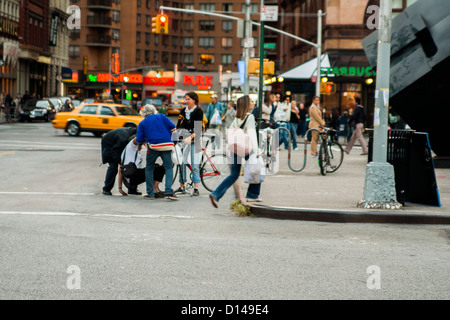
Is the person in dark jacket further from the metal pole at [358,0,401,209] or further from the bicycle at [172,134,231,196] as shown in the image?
the metal pole at [358,0,401,209]

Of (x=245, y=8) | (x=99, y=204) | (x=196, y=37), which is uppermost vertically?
(x=196, y=37)

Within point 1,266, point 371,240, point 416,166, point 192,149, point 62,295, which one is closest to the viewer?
point 62,295

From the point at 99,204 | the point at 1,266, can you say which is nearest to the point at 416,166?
the point at 99,204

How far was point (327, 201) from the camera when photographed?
1180cm

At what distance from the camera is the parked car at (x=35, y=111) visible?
49.2 m

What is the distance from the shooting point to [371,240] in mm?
8836

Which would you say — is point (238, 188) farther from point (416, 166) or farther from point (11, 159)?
point (11, 159)

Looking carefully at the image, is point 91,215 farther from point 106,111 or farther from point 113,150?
point 106,111

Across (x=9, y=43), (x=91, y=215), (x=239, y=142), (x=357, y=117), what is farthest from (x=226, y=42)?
(x=91, y=215)

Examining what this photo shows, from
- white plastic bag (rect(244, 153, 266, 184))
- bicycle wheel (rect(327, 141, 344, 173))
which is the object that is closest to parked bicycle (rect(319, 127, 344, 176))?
bicycle wheel (rect(327, 141, 344, 173))

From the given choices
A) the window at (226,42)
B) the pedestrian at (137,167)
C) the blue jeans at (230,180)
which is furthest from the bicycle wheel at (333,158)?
the window at (226,42)

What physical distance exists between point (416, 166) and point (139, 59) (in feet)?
347

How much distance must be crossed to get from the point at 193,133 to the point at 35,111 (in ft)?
125

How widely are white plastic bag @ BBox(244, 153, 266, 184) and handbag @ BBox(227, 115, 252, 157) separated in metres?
0.17
